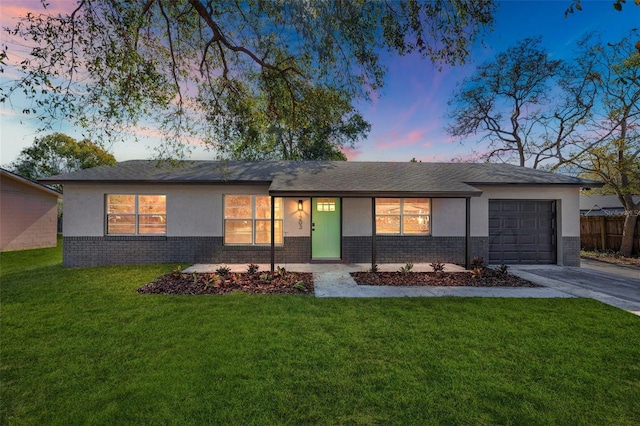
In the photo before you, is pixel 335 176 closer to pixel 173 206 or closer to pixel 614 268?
pixel 173 206

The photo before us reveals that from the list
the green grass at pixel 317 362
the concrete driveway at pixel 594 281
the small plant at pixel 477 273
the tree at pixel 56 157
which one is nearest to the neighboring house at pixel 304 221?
the concrete driveway at pixel 594 281

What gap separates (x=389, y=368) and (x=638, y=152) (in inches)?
573

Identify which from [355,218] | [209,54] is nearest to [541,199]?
Result: [355,218]

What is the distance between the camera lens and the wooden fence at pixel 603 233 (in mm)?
11375

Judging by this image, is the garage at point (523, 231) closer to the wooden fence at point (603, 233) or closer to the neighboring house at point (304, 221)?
the neighboring house at point (304, 221)

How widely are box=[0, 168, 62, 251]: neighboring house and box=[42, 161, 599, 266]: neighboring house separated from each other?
6.70 metres

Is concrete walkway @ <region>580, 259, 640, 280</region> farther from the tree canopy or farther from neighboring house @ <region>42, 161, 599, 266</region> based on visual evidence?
the tree canopy

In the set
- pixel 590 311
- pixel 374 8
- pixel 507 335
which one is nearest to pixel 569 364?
pixel 507 335

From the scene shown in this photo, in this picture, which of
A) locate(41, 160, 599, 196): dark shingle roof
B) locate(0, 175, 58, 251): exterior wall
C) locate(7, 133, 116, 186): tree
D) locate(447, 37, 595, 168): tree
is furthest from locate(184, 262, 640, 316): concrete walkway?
locate(7, 133, 116, 186): tree

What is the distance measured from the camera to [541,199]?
9.30m

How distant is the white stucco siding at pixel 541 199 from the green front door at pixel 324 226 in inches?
182

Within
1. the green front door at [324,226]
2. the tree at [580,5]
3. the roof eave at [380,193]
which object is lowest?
the green front door at [324,226]

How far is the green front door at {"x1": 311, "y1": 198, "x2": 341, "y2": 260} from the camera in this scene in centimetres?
938

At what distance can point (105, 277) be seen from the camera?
7266mm
